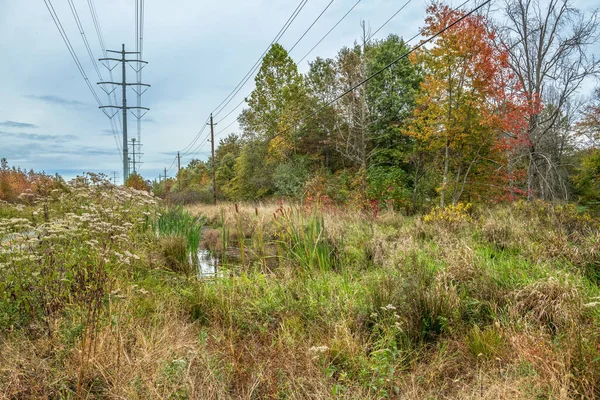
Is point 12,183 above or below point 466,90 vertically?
below

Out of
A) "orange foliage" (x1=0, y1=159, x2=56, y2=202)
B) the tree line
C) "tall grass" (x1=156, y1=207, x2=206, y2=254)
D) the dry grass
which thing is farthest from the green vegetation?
"orange foliage" (x1=0, y1=159, x2=56, y2=202)

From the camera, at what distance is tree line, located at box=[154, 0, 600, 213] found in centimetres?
1216

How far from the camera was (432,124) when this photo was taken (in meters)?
13.0

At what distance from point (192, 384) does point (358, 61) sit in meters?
15.4

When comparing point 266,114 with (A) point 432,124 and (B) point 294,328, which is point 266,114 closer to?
(A) point 432,124

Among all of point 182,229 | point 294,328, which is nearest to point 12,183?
point 182,229

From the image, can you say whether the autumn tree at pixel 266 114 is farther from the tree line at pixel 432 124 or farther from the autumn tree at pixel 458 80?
the autumn tree at pixel 458 80

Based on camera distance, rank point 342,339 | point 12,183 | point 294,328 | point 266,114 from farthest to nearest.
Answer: point 266,114
point 12,183
point 294,328
point 342,339

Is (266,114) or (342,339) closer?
(342,339)

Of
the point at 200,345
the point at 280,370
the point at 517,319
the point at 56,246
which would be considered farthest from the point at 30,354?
the point at 517,319

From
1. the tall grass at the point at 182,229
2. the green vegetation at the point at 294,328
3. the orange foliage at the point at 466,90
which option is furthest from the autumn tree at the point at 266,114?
the green vegetation at the point at 294,328

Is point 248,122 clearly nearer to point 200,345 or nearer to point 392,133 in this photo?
point 392,133

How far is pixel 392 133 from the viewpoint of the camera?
61.8 feet

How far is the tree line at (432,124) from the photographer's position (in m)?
12.2
